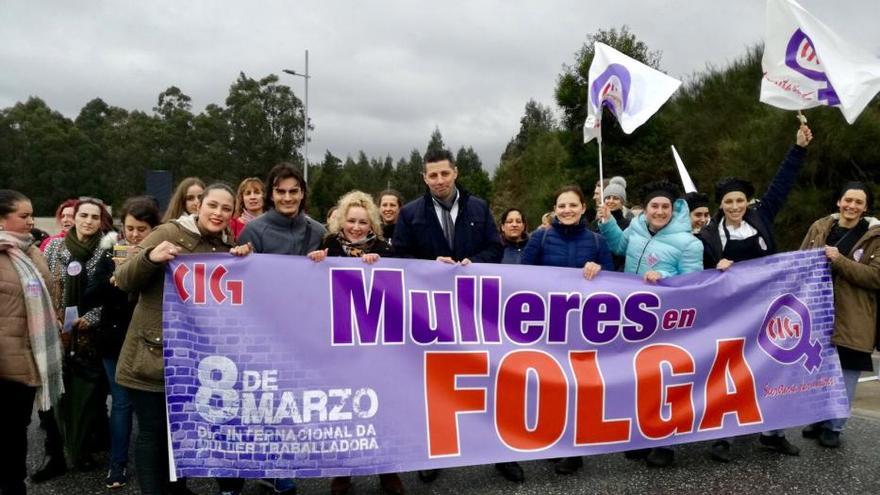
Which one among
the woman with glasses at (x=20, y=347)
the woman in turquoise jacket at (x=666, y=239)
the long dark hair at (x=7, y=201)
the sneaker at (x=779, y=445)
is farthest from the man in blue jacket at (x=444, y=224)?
the sneaker at (x=779, y=445)

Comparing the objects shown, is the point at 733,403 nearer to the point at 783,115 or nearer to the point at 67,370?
the point at 67,370

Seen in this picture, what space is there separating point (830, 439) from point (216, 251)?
14.4ft

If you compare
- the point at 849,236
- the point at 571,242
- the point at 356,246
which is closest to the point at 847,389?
the point at 849,236

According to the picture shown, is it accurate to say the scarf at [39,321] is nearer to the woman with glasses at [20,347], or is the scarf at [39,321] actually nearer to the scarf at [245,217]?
the woman with glasses at [20,347]

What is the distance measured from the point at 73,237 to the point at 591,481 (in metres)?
3.66

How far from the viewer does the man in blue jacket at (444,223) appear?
3877mm

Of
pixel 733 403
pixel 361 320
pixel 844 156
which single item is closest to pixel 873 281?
pixel 733 403

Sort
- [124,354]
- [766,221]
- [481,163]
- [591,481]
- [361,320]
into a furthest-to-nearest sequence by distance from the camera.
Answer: [481,163]
[766,221]
[591,481]
[361,320]
[124,354]

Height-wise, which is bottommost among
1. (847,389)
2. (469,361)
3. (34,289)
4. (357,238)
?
(847,389)

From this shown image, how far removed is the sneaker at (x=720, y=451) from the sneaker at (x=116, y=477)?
12.5ft

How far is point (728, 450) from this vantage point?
13.6ft

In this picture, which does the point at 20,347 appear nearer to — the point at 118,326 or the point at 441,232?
the point at 118,326

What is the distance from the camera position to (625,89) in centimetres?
504

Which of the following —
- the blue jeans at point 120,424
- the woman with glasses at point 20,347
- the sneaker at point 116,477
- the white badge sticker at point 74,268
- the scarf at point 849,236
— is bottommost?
the sneaker at point 116,477
